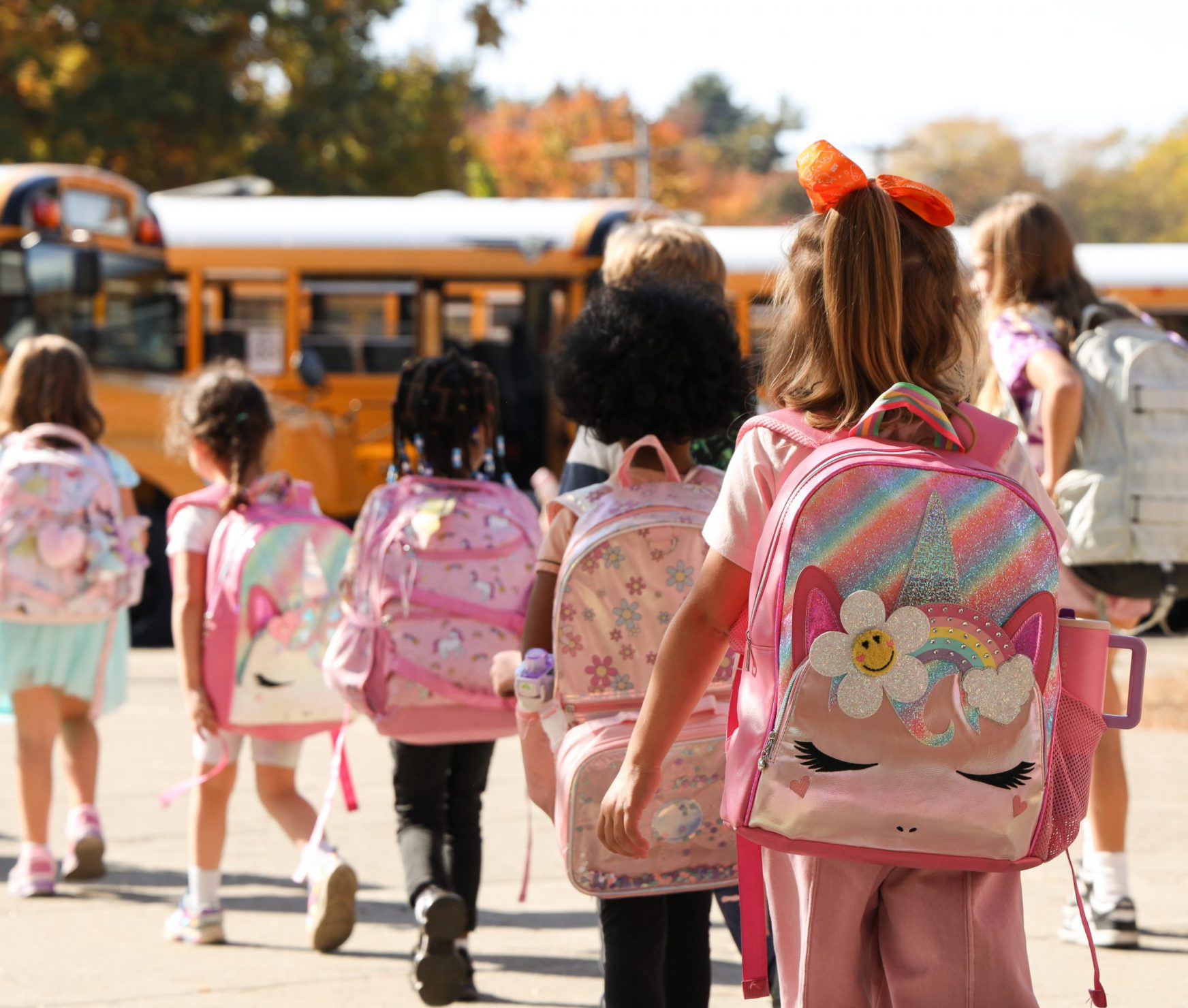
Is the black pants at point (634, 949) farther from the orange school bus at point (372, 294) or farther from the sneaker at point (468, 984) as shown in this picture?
the orange school bus at point (372, 294)

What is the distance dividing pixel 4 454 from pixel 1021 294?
3.37m

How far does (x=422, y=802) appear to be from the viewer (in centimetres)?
441

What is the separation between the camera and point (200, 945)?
496 centimetres

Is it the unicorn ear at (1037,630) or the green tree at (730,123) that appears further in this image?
the green tree at (730,123)

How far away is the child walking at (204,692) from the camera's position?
484 centimetres

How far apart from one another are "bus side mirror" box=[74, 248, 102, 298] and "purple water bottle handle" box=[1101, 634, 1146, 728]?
1018cm

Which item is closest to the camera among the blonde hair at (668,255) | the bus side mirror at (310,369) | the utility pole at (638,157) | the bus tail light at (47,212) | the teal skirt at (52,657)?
the blonde hair at (668,255)

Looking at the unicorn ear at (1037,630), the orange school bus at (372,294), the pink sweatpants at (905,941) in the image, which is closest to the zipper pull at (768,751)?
the pink sweatpants at (905,941)

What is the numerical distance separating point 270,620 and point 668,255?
65.5 inches

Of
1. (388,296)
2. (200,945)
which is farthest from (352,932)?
(388,296)

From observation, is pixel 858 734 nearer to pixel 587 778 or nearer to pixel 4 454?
pixel 587 778

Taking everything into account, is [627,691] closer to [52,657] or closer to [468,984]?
[468,984]

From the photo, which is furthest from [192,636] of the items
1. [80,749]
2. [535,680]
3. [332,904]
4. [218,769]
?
[535,680]

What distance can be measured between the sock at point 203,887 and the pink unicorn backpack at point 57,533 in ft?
3.68
